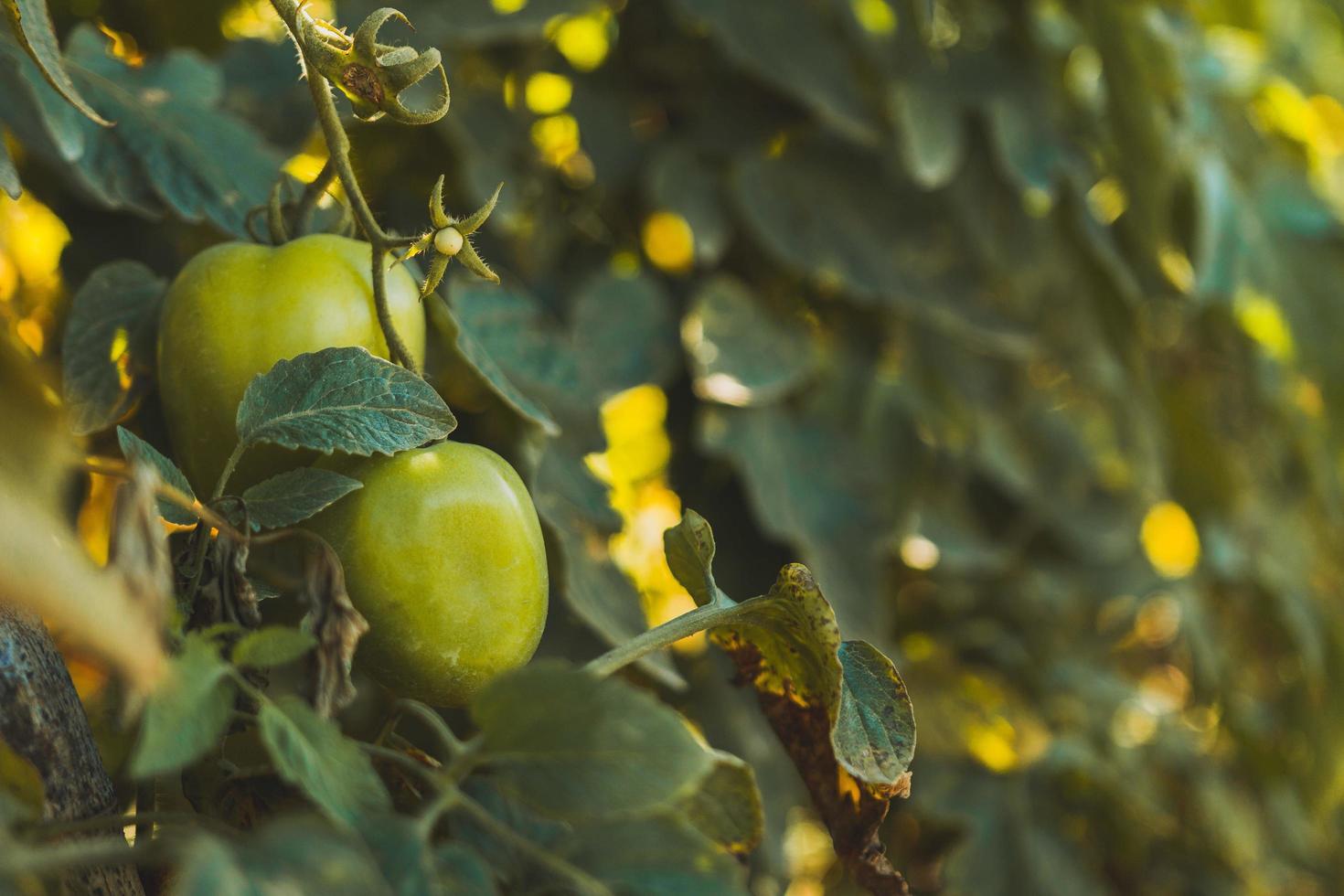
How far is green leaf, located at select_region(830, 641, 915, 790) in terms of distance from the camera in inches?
10.4

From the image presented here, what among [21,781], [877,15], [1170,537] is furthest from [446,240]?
[1170,537]

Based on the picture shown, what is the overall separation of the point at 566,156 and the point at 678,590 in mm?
381

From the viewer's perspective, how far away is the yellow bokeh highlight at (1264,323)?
38.2 inches

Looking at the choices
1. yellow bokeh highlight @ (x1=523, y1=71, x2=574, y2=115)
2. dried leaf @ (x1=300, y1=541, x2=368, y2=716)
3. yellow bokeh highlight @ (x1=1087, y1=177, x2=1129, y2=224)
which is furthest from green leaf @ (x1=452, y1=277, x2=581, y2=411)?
yellow bokeh highlight @ (x1=1087, y1=177, x2=1129, y2=224)

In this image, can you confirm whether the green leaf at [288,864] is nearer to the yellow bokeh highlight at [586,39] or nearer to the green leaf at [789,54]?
the green leaf at [789,54]

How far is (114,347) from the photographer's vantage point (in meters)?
0.35

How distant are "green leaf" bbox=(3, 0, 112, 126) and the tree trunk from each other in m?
0.15

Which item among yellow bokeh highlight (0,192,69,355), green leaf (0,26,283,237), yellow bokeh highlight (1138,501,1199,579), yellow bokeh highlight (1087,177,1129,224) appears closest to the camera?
green leaf (0,26,283,237)

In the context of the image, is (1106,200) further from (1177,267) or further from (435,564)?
(435,564)

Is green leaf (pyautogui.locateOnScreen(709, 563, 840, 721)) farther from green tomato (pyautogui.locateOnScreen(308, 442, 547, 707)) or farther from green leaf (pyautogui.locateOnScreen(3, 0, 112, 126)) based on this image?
green leaf (pyautogui.locateOnScreen(3, 0, 112, 126))

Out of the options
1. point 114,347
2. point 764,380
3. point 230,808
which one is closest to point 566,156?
point 764,380

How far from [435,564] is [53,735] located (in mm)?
92

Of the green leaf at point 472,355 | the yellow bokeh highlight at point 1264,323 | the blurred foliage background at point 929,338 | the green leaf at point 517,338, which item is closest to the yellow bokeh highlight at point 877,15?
the blurred foliage background at point 929,338

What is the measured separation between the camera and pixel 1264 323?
1187 mm
